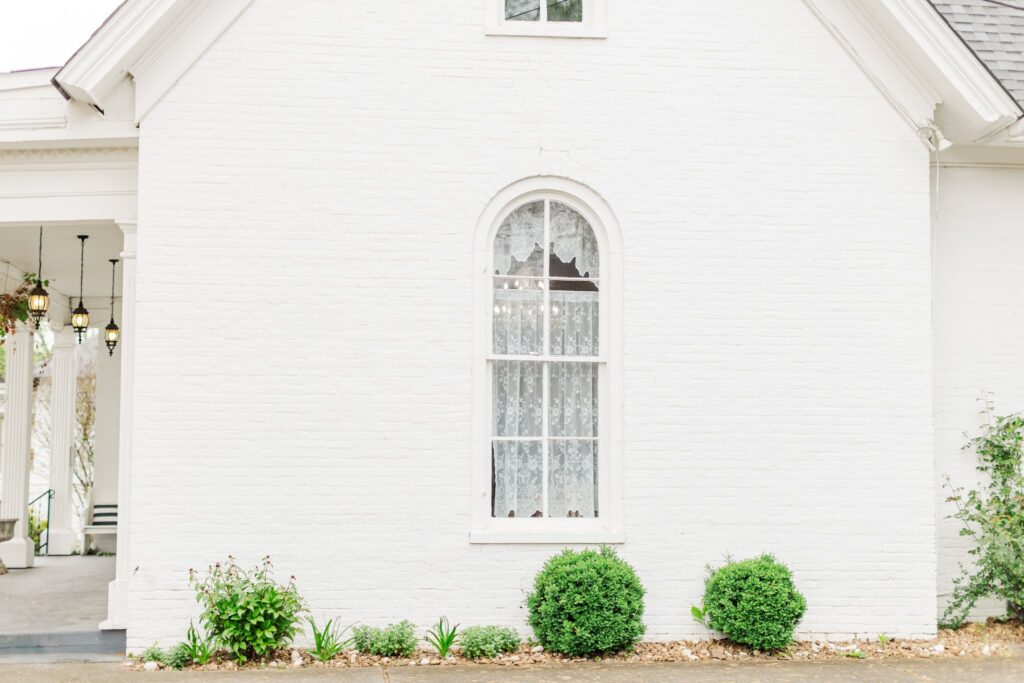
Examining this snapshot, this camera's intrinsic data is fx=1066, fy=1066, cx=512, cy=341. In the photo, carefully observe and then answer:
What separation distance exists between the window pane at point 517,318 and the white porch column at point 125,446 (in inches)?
121

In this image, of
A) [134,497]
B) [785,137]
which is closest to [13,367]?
[134,497]

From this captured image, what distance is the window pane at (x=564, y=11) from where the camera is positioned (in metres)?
9.28

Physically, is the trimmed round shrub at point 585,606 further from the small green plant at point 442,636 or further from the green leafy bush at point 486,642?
the small green plant at point 442,636

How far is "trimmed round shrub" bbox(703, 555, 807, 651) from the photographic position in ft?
27.6

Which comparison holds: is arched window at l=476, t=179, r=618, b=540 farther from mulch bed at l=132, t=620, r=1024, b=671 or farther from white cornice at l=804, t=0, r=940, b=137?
white cornice at l=804, t=0, r=940, b=137

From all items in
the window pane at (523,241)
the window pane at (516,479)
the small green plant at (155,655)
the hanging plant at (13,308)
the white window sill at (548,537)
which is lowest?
the small green plant at (155,655)

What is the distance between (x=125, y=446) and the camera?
8992 millimetres

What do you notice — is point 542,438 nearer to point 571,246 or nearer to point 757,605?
point 571,246

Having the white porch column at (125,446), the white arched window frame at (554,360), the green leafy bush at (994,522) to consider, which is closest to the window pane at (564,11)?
the white arched window frame at (554,360)

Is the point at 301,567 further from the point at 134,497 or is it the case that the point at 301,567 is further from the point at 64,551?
the point at 64,551

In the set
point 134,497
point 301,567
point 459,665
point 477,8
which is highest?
point 477,8

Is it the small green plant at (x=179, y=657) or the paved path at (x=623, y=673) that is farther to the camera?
the small green plant at (x=179, y=657)

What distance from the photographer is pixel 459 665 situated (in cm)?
833

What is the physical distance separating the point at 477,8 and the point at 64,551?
10.5 metres
